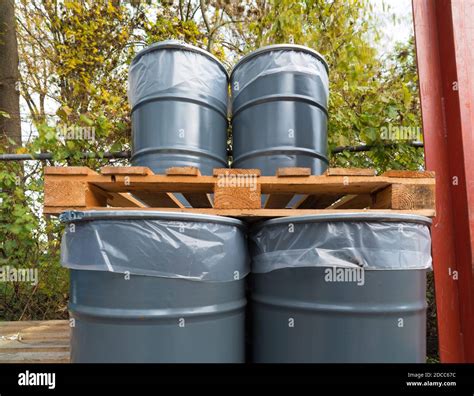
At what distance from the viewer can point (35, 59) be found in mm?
7086

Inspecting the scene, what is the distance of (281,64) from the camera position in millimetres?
2502

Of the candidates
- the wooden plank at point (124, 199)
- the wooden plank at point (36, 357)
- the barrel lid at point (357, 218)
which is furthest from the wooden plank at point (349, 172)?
the wooden plank at point (36, 357)

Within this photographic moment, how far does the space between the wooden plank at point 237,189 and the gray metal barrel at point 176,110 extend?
68cm

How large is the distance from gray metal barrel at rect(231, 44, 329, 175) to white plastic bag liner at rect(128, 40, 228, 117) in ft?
0.92

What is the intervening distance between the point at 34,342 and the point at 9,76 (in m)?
4.27

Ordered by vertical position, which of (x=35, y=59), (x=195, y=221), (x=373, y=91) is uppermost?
(x=35, y=59)

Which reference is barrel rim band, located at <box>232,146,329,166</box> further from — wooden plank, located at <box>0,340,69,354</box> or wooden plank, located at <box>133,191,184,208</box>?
wooden plank, located at <box>0,340,69,354</box>

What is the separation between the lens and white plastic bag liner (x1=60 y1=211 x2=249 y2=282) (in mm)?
1563

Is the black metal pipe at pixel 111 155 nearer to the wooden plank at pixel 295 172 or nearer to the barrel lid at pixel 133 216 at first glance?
the wooden plank at pixel 295 172

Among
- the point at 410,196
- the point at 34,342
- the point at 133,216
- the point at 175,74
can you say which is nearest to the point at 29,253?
the point at 34,342

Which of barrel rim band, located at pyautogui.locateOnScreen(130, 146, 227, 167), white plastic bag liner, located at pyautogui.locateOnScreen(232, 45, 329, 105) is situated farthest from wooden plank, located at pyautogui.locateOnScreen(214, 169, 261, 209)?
white plastic bag liner, located at pyautogui.locateOnScreen(232, 45, 329, 105)
